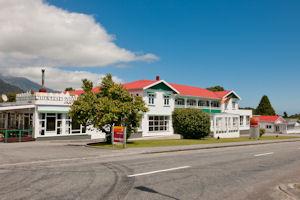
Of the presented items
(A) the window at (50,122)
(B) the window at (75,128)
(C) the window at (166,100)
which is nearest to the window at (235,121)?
(C) the window at (166,100)

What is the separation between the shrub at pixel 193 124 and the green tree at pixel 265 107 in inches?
2767

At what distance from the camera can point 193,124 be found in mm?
44219

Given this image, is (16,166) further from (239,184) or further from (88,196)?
(239,184)

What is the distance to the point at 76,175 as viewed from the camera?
12.8 meters

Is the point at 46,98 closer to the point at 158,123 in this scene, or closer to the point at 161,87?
the point at 158,123

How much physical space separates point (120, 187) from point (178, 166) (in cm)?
583

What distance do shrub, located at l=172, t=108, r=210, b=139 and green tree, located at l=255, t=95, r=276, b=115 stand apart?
2767 inches

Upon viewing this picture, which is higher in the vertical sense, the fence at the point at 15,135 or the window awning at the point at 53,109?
the window awning at the point at 53,109

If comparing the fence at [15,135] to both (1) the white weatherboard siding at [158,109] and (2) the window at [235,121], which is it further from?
(2) the window at [235,121]

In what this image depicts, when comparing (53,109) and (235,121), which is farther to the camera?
(235,121)

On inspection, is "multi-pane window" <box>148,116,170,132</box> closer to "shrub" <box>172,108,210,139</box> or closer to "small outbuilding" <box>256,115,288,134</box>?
"shrub" <box>172,108,210,139</box>

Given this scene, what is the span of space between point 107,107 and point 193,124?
19154 mm

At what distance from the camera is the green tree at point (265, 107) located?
356ft

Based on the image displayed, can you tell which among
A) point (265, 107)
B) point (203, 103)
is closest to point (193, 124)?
point (203, 103)
